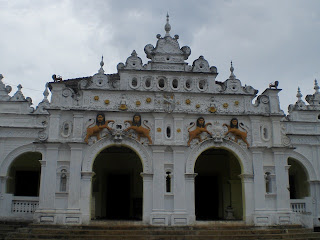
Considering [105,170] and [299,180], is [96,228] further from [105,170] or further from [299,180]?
[299,180]

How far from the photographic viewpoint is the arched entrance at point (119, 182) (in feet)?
74.5

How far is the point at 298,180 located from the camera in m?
23.4

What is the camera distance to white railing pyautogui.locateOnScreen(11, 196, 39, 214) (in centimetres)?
1956

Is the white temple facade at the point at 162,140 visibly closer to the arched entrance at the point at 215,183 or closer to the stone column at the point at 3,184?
the stone column at the point at 3,184

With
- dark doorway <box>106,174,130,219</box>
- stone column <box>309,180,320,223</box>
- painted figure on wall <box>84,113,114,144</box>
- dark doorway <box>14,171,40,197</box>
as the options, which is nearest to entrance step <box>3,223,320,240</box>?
stone column <box>309,180,320,223</box>

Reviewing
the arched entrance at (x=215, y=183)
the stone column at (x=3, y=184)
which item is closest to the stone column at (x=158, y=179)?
the arched entrance at (x=215, y=183)

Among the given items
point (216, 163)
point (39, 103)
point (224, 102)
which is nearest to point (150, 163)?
point (224, 102)

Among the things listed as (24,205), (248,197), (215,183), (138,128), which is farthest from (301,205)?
(24,205)

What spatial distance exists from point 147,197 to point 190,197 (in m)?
2.05

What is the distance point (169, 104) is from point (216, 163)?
6.32 metres

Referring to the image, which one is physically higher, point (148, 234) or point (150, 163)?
point (150, 163)

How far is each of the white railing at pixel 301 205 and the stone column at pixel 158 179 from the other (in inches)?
299

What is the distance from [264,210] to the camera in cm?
1830

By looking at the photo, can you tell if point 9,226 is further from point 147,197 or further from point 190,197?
point 190,197
